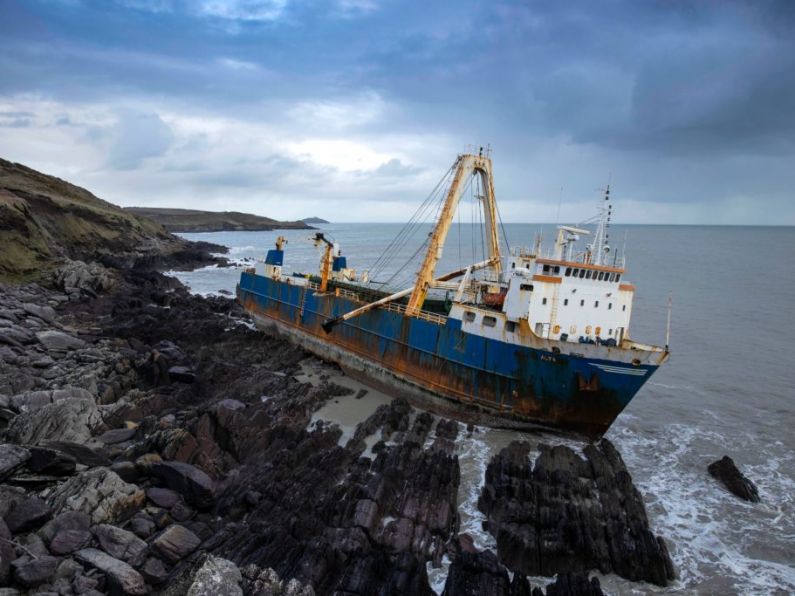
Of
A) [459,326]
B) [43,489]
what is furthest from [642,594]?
[43,489]

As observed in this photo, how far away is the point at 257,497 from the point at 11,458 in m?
5.13

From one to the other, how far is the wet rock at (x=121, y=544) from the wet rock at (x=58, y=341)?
13.3m

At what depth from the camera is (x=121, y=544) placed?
911 cm

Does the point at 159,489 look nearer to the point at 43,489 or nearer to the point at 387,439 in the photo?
the point at 43,489

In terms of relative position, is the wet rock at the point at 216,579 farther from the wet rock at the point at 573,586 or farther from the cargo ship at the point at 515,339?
the cargo ship at the point at 515,339

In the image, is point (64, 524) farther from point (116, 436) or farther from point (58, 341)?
point (58, 341)

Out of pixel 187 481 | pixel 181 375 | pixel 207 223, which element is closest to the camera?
pixel 187 481

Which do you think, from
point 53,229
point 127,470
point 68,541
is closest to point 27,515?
point 68,541

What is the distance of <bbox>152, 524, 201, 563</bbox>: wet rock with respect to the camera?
919 centimetres

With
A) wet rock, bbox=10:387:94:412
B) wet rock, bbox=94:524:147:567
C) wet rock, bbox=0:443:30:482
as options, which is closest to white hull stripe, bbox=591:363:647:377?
wet rock, bbox=94:524:147:567

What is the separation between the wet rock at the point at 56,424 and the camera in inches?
484

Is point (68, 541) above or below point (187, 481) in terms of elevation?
below

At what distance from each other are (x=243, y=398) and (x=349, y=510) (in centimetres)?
849

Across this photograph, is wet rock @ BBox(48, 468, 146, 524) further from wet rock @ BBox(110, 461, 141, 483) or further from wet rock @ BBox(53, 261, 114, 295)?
wet rock @ BBox(53, 261, 114, 295)
